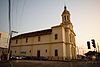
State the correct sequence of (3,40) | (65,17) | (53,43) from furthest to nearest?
(3,40) → (65,17) → (53,43)

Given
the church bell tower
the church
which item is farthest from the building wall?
the church bell tower

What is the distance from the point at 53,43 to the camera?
3862 centimetres

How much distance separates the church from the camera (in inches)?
1470

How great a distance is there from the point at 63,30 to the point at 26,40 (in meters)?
16.1

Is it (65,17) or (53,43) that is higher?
(65,17)

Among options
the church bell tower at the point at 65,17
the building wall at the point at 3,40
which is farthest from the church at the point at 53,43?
the building wall at the point at 3,40

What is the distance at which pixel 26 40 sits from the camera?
4666 centimetres

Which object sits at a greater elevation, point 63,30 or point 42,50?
point 63,30

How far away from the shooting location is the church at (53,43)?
37.3 meters

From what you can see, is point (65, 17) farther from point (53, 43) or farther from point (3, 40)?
point (3, 40)

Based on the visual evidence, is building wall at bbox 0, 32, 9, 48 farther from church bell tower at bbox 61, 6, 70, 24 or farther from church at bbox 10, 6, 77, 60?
church bell tower at bbox 61, 6, 70, 24

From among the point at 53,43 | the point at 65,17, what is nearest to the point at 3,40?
the point at 53,43

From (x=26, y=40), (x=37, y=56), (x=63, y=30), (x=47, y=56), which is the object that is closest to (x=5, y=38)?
(x=26, y=40)

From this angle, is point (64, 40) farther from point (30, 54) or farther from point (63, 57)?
point (30, 54)
